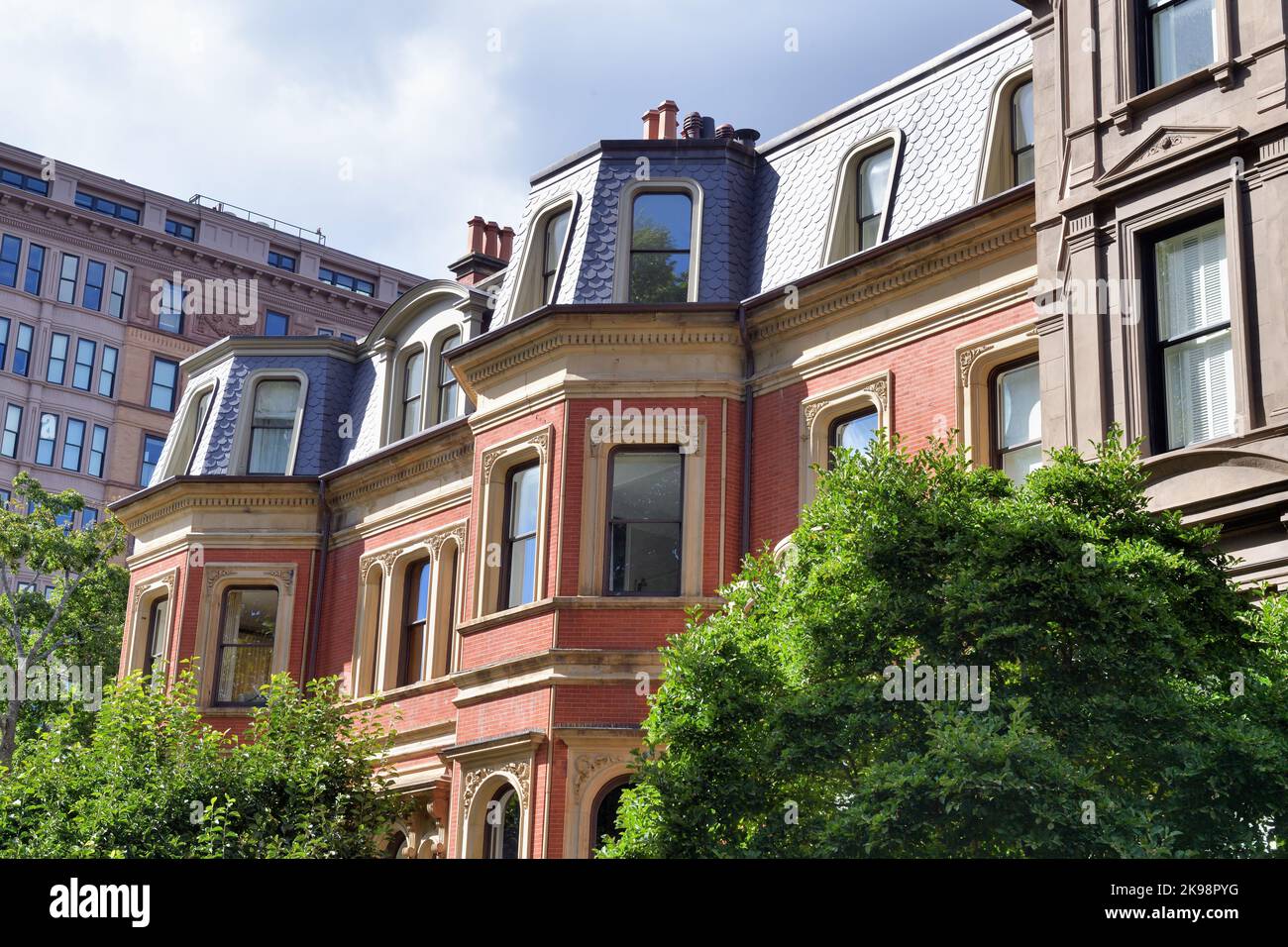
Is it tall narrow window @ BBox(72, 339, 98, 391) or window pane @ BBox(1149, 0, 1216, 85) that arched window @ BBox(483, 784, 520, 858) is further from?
tall narrow window @ BBox(72, 339, 98, 391)

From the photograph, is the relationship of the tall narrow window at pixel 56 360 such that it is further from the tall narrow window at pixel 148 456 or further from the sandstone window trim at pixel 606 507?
the sandstone window trim at pixel 606 507

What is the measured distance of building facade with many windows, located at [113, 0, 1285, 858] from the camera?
15453 millimetres

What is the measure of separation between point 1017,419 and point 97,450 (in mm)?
51318

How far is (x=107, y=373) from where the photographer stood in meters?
63.8

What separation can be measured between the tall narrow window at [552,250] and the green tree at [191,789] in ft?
21.0

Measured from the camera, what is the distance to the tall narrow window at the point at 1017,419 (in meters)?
18.3

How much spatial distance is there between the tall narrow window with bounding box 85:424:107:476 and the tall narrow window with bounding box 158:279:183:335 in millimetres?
4952

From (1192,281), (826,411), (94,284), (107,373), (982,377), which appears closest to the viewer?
(1192,281)

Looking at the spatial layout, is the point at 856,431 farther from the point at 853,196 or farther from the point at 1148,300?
the point at 1148,300

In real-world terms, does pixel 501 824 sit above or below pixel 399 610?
below

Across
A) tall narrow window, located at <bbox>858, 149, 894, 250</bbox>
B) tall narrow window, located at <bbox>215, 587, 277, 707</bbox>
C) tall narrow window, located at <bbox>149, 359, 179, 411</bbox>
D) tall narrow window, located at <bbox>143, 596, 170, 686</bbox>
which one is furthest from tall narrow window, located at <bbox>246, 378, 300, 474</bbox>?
tall narrow window, located at <bbox>149, 359, 179, 411</bbox>

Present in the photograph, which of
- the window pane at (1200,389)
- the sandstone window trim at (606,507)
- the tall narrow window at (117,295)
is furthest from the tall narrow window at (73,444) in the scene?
the window pane at (1200,389)

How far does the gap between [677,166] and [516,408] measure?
412cm

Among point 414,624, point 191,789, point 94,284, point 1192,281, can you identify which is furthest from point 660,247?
point 94,284
